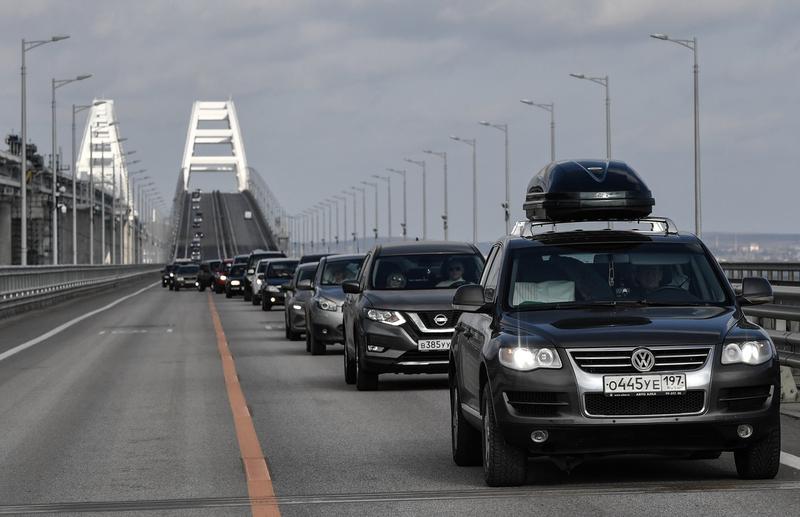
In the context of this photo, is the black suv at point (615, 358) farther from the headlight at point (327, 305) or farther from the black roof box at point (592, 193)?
the headlight at point (327, 305)

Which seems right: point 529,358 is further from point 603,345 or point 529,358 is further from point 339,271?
point 339,271

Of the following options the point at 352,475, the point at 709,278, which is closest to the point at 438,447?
the point at 352,475

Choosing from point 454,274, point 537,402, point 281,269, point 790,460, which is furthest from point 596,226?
point 281,269

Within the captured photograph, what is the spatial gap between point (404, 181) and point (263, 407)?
348 ft

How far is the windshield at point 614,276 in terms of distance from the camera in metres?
9.91

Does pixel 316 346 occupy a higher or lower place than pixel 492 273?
lower

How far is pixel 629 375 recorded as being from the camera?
8.92 meters

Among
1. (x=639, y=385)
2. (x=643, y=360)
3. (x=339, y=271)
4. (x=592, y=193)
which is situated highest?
(x=592, y=193)

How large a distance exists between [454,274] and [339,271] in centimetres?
658

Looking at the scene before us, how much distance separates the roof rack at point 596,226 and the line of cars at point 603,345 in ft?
0.05

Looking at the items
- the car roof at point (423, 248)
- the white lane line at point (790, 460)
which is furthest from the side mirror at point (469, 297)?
the car roof at point (423, 248)

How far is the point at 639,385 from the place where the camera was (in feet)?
29.2

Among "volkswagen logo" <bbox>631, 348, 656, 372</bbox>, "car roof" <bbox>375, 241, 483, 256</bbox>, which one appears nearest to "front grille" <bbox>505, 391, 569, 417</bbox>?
"volkswagen logo" <bbox>631, 348, 656, 372</bbox>

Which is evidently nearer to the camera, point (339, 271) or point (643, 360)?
point (643, 360)
